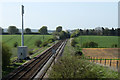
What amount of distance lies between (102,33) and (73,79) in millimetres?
105581

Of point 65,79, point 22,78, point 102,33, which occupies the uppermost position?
point 102,33

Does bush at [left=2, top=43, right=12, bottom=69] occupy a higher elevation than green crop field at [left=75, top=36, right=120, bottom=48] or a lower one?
→ lower

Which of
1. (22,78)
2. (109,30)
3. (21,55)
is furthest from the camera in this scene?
(109,30)

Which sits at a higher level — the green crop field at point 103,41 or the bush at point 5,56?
the green crop field at point 103,41

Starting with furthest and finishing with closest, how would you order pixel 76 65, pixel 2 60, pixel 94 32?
pixel 94 32, pixel 2 60, pixel 76 65

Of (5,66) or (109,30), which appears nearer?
(5,66)

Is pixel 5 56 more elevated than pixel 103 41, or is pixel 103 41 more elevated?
pixel 103 41

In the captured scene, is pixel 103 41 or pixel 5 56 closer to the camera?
pixel 5 56

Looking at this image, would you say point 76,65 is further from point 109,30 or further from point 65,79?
point 109,30

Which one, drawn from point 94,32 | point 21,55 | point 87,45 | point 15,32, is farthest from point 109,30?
point 21,55

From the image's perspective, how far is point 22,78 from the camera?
57.4 feet

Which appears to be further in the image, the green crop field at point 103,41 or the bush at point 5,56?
the green crop field at point 103,41

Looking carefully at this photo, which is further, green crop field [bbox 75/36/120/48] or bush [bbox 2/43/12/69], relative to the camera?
green crop field [bbox 75/36/120/48]

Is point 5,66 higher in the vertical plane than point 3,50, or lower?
lower
